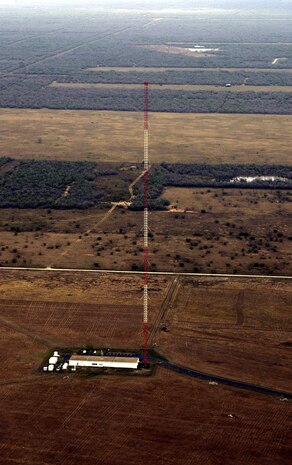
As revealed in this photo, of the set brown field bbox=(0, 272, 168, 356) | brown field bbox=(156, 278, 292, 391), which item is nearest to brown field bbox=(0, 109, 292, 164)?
brown field bbox=(0, 272, 168, 356)

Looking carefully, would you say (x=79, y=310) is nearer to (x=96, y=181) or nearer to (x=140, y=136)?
(x=96, y=181)

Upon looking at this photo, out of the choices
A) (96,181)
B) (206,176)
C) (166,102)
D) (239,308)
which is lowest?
(166,102)

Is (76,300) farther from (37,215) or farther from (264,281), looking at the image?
(37,215)

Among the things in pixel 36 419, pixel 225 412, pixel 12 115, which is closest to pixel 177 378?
pixel 225 412

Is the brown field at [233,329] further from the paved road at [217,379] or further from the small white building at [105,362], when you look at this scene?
the small white building at [105,362]

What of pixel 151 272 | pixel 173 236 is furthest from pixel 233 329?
pixel 173 236

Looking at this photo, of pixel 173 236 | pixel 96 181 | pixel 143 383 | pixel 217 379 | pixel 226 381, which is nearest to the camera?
pixel 143 383
